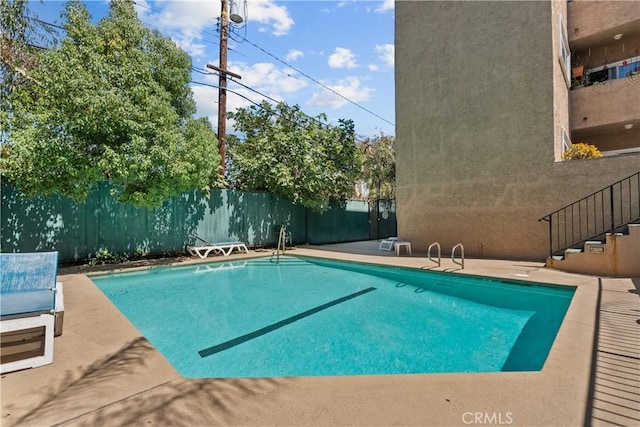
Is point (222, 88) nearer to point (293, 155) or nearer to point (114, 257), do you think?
point (293, 155)

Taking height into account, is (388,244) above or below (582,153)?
below

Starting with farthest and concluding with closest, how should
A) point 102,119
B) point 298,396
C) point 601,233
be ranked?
point 601,233, point 102,119, point 298,396

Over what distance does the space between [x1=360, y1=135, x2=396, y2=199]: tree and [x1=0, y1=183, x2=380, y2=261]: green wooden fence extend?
5.55 metres

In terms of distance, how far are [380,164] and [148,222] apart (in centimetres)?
1377

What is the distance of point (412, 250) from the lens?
35.9 ft

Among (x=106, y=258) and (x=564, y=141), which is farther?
(x=564, y=141)

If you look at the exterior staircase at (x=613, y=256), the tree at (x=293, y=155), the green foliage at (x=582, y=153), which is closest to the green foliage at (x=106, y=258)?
the tree at (x=293, y=155)

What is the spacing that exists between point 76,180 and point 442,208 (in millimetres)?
10090

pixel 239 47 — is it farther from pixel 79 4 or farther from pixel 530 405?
pixel 530 405

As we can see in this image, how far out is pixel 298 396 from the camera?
227 centimetres

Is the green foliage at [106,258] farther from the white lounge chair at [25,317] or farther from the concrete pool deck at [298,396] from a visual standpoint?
the concrete pool deck at [298,396]

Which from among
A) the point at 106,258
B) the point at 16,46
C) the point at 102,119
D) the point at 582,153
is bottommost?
the point at 106,258

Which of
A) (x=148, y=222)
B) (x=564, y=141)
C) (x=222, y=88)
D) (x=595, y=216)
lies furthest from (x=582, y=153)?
(x=148, y=222)

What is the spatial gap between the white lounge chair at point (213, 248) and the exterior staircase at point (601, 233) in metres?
9.33
